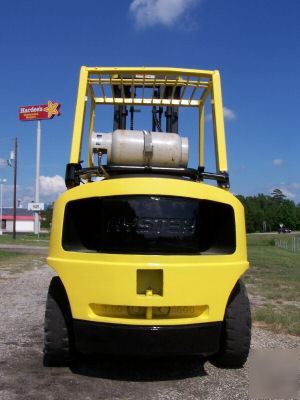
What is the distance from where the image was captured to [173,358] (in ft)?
17.7

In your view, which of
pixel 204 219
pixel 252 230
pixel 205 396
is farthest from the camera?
pixel 252 230

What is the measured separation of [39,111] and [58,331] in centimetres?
6142

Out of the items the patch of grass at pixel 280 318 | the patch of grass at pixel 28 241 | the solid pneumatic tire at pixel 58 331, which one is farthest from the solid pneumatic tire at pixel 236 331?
the patch of grass at pixel 28 241

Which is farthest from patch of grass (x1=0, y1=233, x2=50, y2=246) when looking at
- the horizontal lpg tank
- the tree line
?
the tree line

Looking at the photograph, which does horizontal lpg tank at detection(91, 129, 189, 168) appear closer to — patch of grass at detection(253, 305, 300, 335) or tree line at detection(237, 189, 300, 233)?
patch of grass at detection(253, 305, 300, 335)

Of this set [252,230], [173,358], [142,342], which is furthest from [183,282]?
[252,230]

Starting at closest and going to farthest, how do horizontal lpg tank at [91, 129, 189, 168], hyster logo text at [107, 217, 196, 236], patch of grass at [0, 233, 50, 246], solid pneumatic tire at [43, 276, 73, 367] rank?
hyster logo text at [107, 217, 196, 236] → solid pneumatic tire at [43, 276, 73, 367] → horizontal lpg tank at [91, 129, 189, 168] → patch of grass at [0, 233, 50, 246]

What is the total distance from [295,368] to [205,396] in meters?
1.30

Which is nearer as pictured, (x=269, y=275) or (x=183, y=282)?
(x=183, y=282)

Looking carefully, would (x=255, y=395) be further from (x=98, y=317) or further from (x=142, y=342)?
(x=98, y=317)

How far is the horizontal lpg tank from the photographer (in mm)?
5328

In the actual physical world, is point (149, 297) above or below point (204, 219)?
below

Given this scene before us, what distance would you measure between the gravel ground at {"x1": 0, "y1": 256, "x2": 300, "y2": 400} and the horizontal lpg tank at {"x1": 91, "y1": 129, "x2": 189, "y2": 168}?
6.62 feet

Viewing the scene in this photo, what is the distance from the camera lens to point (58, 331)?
4.82 metres
